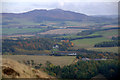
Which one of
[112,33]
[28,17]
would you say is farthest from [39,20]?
[112,33]

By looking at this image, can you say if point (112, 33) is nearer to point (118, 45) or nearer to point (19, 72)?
point (118, 45)

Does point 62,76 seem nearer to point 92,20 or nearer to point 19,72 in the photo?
point 19,72

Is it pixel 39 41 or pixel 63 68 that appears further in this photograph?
pixel 39 41

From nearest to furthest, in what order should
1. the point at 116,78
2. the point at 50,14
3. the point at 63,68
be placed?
the point at 116,78, the point at 63,68, the point at 50,14

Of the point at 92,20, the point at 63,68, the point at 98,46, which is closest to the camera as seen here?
the point at 63,68

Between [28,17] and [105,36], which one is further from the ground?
[28,17]

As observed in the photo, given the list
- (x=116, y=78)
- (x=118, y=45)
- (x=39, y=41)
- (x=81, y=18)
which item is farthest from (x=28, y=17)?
(x=116, y=78)

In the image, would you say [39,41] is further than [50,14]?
No

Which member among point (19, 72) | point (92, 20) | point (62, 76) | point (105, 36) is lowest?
point (62, 76)

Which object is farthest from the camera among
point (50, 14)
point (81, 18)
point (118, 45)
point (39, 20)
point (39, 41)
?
point (50, 14)
